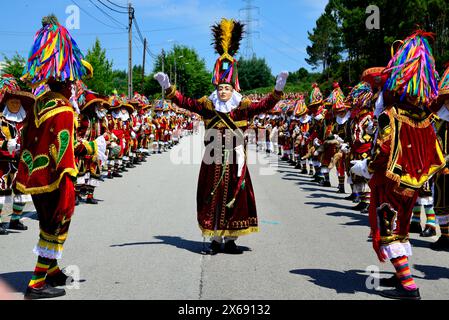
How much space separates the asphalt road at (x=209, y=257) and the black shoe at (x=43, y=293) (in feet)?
0.44

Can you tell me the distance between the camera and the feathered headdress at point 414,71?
17.1ft

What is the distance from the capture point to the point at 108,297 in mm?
5234

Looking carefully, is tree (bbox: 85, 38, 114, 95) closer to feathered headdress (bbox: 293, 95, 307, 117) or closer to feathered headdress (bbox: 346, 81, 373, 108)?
feathered headdress (bbox: 293, 95, 307, 117)

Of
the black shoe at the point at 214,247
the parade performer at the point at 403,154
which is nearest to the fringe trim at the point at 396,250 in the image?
the parade performer at the point at 403,154

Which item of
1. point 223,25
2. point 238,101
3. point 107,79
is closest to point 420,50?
point 238,101

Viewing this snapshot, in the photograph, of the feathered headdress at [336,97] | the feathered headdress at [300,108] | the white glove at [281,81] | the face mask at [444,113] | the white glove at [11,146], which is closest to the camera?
the face mask at [444,113]

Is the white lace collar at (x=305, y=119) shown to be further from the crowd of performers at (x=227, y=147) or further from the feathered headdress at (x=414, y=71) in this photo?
the feathered headdress at (x=414, y=71)

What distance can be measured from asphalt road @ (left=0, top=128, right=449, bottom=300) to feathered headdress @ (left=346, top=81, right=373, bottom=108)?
6.75 feet

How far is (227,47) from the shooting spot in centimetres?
735

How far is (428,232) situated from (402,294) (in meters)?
3.40

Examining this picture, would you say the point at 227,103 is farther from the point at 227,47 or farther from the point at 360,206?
the point at 360,206

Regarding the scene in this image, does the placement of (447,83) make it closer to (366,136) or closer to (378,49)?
(366,136)

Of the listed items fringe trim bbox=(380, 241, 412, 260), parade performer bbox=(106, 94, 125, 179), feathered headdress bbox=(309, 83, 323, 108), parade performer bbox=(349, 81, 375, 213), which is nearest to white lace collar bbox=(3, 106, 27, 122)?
fringe trim bbox=(380, 241, 412, 260)
